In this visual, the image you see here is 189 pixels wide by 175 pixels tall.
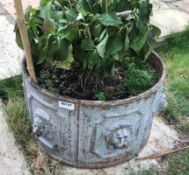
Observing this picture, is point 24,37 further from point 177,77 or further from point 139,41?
point 177,77

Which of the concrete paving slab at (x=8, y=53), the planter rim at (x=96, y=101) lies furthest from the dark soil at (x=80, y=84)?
the concrete paving slab at (x=8, y=53)

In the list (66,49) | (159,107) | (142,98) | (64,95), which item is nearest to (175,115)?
(159,107)

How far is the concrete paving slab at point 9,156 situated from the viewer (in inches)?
89.0

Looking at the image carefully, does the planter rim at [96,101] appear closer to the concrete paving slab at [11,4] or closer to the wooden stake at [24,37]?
the wooden stake at [24,37]

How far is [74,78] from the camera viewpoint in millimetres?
2223

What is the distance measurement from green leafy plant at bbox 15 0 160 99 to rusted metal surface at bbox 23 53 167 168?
0.19m

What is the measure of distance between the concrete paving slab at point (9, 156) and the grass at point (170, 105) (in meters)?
0.04

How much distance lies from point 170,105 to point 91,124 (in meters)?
0.93

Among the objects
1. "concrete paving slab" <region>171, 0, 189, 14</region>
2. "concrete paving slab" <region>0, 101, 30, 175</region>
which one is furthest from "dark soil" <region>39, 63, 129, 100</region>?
"concrete paving slab" <region>171, 0, 189, 14</region>

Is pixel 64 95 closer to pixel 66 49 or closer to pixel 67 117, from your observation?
pixel 67 117

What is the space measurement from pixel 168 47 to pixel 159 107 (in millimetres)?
1225

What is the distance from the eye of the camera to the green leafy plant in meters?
1.89

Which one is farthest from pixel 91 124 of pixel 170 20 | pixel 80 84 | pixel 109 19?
pixel 170 20

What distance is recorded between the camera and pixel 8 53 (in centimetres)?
306
